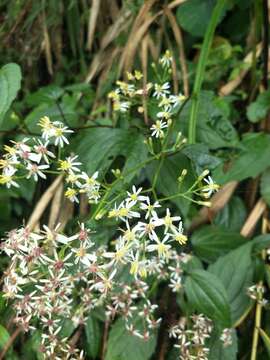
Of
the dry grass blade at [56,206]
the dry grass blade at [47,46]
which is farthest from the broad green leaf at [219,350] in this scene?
the dry grass blade at [47,46]

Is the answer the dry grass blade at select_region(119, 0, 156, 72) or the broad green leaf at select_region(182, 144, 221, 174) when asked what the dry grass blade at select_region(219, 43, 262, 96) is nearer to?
the dry grass blade at select_region(119, 0, 156, 72)

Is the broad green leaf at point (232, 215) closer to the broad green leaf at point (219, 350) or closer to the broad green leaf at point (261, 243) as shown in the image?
the broad green leaf at point (261, 243)

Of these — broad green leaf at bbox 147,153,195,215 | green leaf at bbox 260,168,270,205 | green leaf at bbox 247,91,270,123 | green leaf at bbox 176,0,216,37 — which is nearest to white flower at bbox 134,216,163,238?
broad green leaf at bbox 147,153,195,215

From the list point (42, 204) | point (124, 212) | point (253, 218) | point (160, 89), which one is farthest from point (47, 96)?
point (124, 212)

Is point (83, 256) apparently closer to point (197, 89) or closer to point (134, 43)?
point (197, 89)

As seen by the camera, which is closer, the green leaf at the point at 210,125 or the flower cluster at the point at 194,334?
the flower cluster at the point at 194,334
